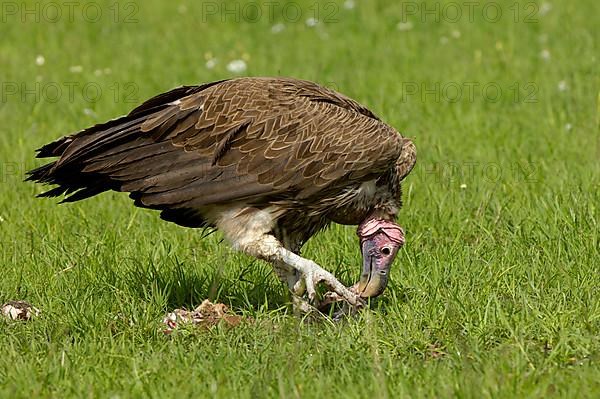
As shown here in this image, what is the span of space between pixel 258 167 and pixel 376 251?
2.51ft

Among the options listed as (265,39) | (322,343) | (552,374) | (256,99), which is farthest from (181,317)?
(265,39)

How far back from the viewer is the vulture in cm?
613

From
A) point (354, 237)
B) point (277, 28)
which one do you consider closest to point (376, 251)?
point (354, 237)

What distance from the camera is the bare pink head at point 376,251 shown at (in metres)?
6.15

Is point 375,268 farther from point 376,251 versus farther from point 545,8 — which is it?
point 545,8

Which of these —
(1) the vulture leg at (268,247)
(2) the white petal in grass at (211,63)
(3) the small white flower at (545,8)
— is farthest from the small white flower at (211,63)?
(1) the vulture leg at (268,247)

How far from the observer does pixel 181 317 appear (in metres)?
5.90

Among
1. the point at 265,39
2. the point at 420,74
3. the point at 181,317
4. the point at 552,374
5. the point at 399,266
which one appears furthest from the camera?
the point at 265,39

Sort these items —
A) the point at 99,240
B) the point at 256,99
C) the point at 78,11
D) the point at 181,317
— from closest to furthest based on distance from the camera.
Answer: the point at 181,317
the point at 256,99
the point at 99,240
the point at 78,11

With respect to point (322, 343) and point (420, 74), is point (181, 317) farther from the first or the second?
point (420, 74)

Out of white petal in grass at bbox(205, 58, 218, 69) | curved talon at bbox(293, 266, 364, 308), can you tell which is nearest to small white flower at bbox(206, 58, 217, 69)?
white petal in grass at bbox(205, 58, 218, 69)

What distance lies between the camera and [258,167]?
6.17 meters

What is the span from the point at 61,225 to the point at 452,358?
3.22 m

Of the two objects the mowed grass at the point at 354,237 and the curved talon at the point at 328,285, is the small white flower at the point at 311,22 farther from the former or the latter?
the curved talon at the point at 328,285
